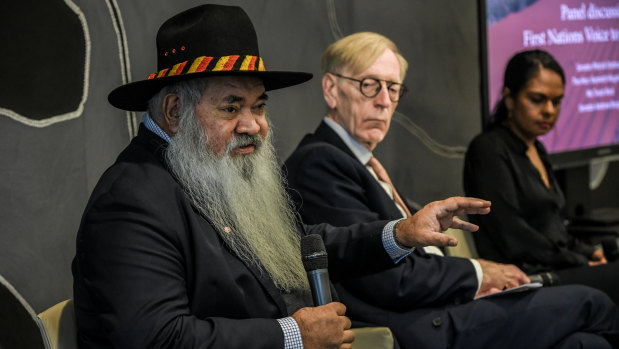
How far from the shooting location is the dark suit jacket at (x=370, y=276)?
2471 mm

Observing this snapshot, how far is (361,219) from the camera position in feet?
8.20

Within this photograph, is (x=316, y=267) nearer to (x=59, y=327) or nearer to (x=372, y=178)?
(x=59, y=327)

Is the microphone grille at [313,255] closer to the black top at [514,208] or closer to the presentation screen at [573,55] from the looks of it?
the black top at [514,208]

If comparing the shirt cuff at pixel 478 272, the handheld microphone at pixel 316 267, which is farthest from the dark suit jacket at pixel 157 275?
the shirt cuff at pixel 478 272

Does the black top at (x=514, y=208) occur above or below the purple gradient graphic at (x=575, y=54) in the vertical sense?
below

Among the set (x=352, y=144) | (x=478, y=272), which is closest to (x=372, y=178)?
(x=352, y=144)

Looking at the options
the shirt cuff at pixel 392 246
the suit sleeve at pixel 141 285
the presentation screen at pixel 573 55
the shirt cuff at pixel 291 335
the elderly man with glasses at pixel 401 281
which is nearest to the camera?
the suit sleeve at pixel 141 285

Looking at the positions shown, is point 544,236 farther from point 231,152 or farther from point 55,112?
point 55,112

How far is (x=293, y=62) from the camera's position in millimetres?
3453

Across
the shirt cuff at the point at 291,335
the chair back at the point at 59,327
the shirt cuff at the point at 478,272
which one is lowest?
the shirt cuff at the point at 478,272

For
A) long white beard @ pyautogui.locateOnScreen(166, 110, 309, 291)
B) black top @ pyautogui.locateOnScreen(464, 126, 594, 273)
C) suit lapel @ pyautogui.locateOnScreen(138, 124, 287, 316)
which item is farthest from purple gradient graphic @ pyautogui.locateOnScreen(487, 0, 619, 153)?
suit lapel @ pyautogui.locateOnScreen(138, 124, 287, 316)

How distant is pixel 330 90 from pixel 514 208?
1073 millimetres

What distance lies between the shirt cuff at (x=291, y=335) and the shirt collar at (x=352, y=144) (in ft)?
3.77

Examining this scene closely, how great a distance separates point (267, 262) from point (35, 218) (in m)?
0.94
